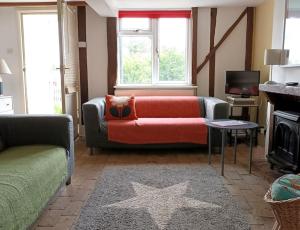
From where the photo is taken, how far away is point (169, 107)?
4.11m

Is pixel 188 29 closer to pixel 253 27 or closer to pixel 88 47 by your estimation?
pixel 253 27

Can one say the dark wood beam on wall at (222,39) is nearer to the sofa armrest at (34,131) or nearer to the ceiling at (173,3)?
the ceiling at (173,3)

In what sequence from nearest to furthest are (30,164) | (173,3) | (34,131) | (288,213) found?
(288,213) → (30,164) → (34,131) → (173,3)

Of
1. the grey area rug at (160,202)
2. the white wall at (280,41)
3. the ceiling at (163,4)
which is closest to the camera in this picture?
the grey area rug at (160,202)

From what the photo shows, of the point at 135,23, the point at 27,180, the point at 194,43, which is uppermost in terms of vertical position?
the point at 135,23

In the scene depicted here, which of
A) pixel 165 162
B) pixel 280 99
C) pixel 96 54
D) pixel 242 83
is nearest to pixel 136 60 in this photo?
pixel 96 54

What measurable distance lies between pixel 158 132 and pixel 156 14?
202 cm

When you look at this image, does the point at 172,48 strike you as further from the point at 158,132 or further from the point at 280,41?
the point at 280,41

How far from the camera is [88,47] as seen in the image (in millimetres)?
4445

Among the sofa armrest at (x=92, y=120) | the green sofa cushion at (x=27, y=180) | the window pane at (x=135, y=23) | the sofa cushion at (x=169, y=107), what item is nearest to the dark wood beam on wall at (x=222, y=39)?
the sofa cushion at (x=169, y=107)

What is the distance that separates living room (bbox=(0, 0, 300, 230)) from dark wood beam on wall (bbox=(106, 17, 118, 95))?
0.05 ft

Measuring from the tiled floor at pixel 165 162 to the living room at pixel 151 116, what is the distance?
0.02 meters

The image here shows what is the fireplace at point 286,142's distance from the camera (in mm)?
2477

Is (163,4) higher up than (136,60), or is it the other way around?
(163,4)
